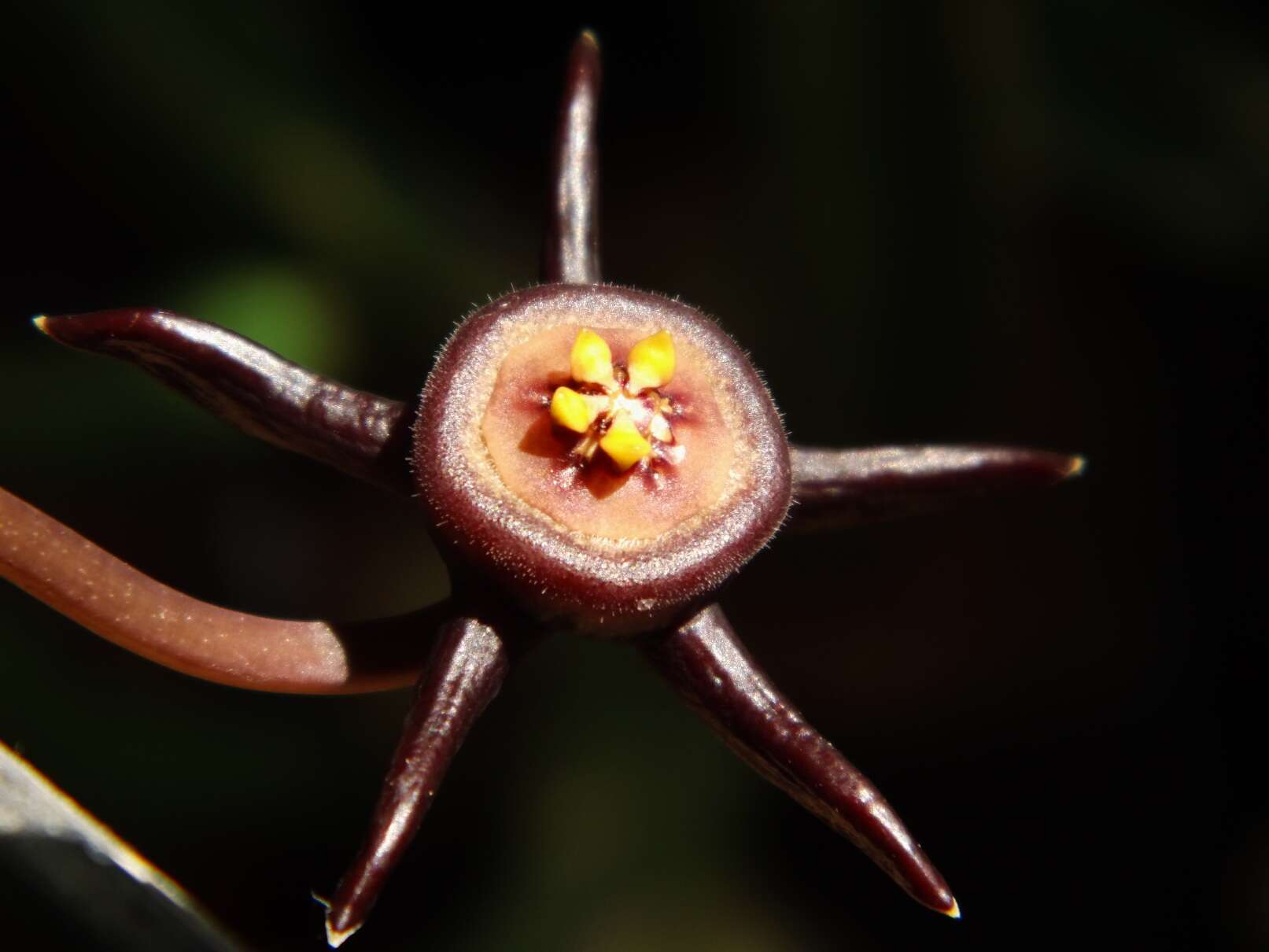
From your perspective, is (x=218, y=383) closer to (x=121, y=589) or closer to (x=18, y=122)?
(x=121, y=589)

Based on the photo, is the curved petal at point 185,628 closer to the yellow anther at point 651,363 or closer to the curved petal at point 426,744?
the curved petal at point 426,744

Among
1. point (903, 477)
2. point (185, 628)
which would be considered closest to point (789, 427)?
point (903, 477)

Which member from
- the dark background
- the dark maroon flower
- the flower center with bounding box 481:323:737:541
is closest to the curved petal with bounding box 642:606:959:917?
the dark maroon flower

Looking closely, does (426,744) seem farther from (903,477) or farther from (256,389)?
(903,477)

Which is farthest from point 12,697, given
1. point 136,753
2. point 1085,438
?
point 1085,438

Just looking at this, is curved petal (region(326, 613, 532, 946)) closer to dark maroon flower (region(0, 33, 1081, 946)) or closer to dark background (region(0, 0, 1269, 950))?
dark maroon flower (region(0, 33, 1081, 946))

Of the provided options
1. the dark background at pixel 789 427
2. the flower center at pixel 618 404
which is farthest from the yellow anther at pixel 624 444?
the dark background at pixel 789 427

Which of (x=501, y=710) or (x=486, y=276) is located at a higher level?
(x=486, y=276)
